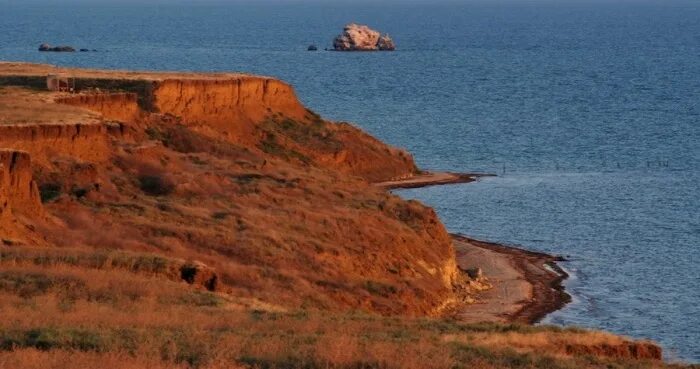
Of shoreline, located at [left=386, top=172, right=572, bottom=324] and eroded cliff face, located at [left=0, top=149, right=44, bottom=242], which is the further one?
shoreline, located at [left=386, top=172, right=572, bottom=324]

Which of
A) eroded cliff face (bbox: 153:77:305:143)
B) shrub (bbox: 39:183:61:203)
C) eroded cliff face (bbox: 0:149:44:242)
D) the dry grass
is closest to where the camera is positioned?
the dry grass

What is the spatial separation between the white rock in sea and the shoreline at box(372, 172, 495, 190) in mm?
116551

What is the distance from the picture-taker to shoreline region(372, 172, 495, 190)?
72831mm

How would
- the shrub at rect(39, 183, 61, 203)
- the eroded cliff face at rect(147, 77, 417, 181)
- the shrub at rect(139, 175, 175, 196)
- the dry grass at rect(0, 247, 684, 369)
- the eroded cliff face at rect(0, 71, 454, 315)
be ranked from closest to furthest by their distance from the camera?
the dry grass at rect(0, 247, 684, 369) < the eroded cliff face at rect(0, 71, 454, 315) < the shrub at rect(39, 183, 61, 203) < the shrub at rect(139, 175, 175, 196) < the eroded cliff face at rect(147, 77, 417, 181)

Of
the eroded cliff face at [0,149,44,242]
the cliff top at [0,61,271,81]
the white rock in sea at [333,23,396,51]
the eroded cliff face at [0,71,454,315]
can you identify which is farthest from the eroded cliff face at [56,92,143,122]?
the white rock in sea at [333,23,396,51]

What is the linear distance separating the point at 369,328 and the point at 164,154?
84.7 feet

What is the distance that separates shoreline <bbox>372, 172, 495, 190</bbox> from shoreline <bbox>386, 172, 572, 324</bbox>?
13.8 metres

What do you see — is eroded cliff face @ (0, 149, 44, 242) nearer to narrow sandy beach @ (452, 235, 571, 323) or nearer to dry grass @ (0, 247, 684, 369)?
dry grass @ (0, 247, 684, 369)

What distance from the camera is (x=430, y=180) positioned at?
7512 cm

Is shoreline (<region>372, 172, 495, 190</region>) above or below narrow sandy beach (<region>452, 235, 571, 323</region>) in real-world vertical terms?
below

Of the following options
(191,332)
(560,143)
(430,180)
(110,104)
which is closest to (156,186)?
(110,104)

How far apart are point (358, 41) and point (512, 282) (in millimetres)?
145282

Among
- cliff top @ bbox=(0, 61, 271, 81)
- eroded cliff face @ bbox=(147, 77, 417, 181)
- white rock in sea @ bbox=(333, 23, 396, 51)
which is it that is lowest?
white rock in sea @ bbox=(333, 23, 396, 51)

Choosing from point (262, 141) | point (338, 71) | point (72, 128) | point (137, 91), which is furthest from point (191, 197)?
point (338, 71)
